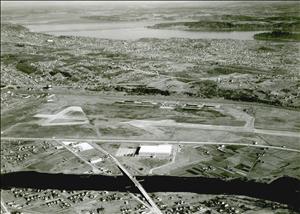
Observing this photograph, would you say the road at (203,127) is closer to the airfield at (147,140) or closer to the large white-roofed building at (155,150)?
the airfield at (147,140)

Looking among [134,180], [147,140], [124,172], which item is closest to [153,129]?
[147,140]

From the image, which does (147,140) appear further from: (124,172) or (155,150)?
(124,172)

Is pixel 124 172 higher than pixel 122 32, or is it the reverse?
pixel 122 32

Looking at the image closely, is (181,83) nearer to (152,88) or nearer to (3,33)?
(152,88)

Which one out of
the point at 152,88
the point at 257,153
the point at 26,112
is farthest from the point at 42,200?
the point at 152,88

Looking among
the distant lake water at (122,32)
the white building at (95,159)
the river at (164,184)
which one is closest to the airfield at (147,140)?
the white building at (95,159)
